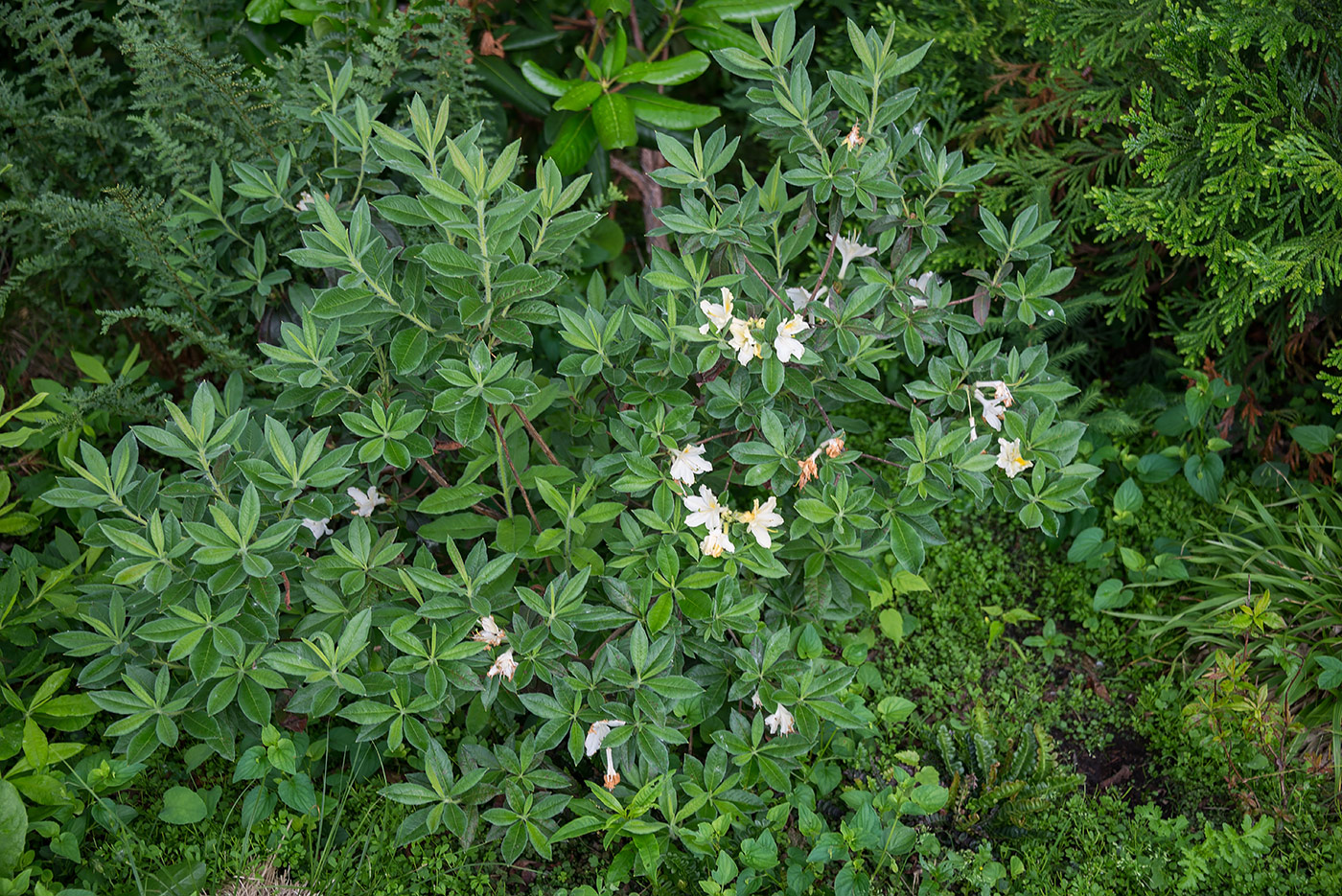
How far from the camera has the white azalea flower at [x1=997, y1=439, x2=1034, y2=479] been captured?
213cm

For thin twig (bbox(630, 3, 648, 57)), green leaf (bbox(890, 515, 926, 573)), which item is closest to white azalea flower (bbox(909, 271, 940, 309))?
green leaf (bbox(890, 515, 926, 573))

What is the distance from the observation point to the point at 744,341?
1.99 metres

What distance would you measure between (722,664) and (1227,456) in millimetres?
1904

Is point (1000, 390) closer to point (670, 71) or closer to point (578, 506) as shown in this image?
point (578, 506)

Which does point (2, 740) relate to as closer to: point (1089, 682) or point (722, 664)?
point (722, 664)

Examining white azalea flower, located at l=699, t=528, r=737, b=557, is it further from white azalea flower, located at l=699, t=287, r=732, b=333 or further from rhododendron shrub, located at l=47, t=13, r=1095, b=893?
white azalea flower, located at l=699, t=287, r=732, b=333

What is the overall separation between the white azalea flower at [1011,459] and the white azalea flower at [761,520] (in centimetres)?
53

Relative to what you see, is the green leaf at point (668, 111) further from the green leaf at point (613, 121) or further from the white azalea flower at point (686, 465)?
the white azalea flower at point (686, 465)

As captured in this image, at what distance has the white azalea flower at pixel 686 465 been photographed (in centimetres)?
204

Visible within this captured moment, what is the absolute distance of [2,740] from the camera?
201cm

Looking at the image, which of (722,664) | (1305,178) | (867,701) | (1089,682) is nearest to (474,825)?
(722,664)

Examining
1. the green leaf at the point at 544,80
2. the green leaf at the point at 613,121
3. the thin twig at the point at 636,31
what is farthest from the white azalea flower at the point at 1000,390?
the thin twig at the point at 636,31

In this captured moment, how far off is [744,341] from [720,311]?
83 mm

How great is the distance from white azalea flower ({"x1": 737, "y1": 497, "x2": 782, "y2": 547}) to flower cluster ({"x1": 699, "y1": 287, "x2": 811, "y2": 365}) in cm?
30
